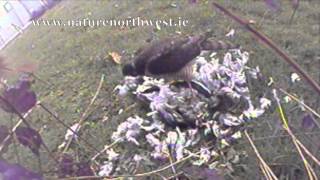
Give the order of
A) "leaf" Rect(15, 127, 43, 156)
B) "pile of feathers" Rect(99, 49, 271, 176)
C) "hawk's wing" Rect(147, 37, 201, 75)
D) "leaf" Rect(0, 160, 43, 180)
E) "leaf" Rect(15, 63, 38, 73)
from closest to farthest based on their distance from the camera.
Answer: "leaf" Rect(15, 63, 38, 73) → "leaf" Rect(0, 160, 43, 180) → "leaf" Rect(15, 127, 43, 156) → "hawk's wing" Rect(147, 37, 201, 75) → "pile of feathers" Rect(99, 49, 271, 176)

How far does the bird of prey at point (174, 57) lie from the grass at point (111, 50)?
276 millimetres

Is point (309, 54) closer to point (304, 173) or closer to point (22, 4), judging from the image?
point (304, 173)

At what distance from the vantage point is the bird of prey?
1.71 m

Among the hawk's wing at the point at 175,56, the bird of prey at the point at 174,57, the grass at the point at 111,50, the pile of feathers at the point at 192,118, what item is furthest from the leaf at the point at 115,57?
the hawk's wing at the point at 175,56

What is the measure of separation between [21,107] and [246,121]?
36.6 inches

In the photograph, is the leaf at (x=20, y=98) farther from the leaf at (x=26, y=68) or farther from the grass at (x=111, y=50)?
the grass at (x=111, y=50)

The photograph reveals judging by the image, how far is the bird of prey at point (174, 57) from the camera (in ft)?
5.60

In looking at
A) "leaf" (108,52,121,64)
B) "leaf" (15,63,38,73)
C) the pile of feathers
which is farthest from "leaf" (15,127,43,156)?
"leaf" (108,52,121,64)

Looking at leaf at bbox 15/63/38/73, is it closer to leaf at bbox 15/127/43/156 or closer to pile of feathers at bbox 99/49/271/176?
leaf at bbox 15/127/43/156

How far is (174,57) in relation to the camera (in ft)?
5.66

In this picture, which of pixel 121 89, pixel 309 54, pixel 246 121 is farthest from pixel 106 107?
pixel 309 54

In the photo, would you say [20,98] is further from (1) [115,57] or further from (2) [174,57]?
(1) [115,57]

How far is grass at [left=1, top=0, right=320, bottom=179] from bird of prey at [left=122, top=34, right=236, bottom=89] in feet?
0.91

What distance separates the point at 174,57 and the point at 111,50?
984 mm
